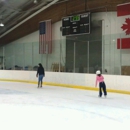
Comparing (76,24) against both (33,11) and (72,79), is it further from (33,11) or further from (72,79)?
(33,11)

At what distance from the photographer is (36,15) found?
15.4m

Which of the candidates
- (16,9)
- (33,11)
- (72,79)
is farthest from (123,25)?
(16,9)

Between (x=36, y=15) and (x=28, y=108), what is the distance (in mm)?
10588

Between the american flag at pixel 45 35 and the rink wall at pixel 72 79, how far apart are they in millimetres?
1630

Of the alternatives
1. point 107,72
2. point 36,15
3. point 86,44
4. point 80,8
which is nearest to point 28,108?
point 107,72

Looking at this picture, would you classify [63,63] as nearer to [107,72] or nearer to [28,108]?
[107,72]

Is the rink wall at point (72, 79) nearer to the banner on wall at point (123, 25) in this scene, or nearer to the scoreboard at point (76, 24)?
the banner on wall at point (123, 25)

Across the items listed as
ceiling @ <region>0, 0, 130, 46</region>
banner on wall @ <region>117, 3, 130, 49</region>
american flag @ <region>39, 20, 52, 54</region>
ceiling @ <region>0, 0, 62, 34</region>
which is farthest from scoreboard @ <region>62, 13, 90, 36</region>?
ceiling @ <region>0, 0, 62, 34</region>

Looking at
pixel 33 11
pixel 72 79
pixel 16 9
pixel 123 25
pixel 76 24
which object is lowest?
pixel 72 79

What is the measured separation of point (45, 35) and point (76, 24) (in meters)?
3.03

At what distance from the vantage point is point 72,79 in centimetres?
1171

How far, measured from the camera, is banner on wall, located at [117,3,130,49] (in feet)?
34.1

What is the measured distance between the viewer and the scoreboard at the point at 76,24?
1216 centimetres

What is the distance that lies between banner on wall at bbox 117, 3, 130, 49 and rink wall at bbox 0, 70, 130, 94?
1.65m
